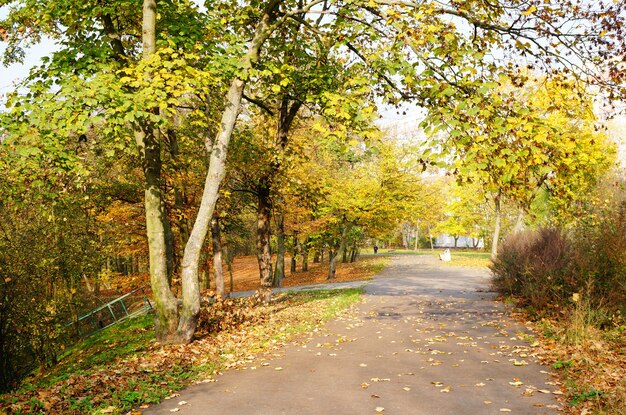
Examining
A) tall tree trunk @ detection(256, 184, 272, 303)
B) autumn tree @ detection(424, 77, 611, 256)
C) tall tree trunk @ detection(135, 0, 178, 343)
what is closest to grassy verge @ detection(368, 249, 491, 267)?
tall tree trunk @ detection(256, 184, 272, 303)

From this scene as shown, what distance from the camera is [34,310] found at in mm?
11555

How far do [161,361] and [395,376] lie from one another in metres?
4.12

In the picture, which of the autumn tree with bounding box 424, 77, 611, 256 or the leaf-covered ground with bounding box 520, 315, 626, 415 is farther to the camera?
the autumn tree with bounding box 424, 77, 611, 256

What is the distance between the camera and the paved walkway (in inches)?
215

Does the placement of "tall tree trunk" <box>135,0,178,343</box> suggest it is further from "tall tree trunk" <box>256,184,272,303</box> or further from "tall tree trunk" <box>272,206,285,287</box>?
"tall tree trunk" <box>272,206,285,287</box>

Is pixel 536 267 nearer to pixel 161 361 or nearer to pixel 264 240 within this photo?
pixel 264 240

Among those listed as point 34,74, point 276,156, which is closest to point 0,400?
point 34,74

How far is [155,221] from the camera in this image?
9570 millimetres

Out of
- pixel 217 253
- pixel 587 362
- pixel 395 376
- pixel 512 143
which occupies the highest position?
pixel 512 143

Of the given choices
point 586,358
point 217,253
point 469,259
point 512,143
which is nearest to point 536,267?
point 586,358

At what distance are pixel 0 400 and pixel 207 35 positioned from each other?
9099mm

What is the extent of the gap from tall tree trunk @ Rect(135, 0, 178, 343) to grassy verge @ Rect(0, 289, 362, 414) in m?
0.59

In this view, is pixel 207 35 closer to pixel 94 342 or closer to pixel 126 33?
pixel 126 33

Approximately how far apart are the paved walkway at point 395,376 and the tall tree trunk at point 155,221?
9.04 feet
